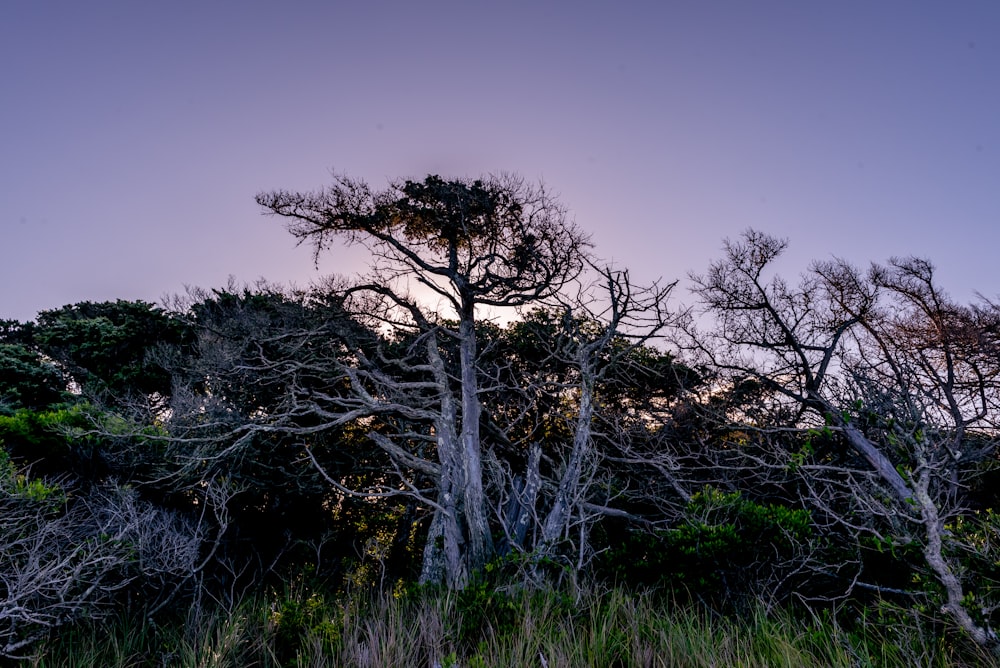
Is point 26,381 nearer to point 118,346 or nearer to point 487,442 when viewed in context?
point 118,346

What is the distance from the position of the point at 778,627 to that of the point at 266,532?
11.9 m

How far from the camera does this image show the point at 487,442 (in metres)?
14.0

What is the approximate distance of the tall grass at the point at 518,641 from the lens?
167 inches

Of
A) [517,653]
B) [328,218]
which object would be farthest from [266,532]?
[517,653]

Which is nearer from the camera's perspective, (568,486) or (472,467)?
(568,486)

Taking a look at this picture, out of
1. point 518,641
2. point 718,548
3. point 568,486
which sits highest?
point 568,486

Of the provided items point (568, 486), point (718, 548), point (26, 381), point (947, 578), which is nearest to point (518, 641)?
point (947, 578)

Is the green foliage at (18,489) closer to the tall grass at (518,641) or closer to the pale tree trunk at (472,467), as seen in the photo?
the tall grass at (518,641)

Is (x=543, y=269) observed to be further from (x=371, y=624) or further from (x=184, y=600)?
(x=184, y=600)

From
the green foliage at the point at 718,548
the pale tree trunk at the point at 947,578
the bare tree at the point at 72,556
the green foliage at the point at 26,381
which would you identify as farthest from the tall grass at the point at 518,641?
the green foliage at the point at 26,381

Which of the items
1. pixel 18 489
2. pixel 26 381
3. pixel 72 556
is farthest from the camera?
pixel 26 381

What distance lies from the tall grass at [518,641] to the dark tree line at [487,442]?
1.52 feet

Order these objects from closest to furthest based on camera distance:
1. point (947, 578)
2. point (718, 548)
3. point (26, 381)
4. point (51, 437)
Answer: point (947, 578), point (718, 548), point (51, 437), point (26, 381)

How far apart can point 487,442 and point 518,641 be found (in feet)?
31.4
